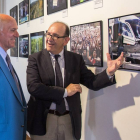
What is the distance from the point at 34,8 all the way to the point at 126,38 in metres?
1.97

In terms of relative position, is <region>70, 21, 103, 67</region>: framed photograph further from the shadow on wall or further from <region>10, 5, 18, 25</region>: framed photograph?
<region>10, 5, 18, 25</region>: framed photograph

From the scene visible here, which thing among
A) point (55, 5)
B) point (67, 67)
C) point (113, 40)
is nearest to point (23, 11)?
point (55, 5)

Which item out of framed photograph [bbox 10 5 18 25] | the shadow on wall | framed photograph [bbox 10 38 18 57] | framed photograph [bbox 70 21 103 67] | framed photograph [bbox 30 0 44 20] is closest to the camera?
the shadow on wall

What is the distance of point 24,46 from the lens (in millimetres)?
3406

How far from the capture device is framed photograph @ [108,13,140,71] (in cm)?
137

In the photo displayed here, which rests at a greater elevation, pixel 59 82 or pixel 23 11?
pixel 23 11

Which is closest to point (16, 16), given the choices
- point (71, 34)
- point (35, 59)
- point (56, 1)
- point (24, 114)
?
point (56, 1)

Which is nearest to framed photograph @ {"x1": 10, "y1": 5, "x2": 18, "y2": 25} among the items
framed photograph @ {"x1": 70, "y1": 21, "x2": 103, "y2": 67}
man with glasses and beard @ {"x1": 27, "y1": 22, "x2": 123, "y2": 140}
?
framed photograph @ {"x1": 70, "y1": 21, "x2": 103, "y2": 67}

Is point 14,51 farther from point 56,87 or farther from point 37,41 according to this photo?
point 56,87

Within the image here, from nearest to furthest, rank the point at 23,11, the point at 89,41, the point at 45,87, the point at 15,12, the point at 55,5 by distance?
the point at 45,87
the point at 89,41
the point at 55,5
the point at 23,11
the point at 15,12

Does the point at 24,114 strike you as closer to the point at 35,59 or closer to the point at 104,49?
the point at 35,59

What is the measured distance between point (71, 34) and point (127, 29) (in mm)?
785

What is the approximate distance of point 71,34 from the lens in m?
2.06

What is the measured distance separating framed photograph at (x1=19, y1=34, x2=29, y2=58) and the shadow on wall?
73.1 inches
